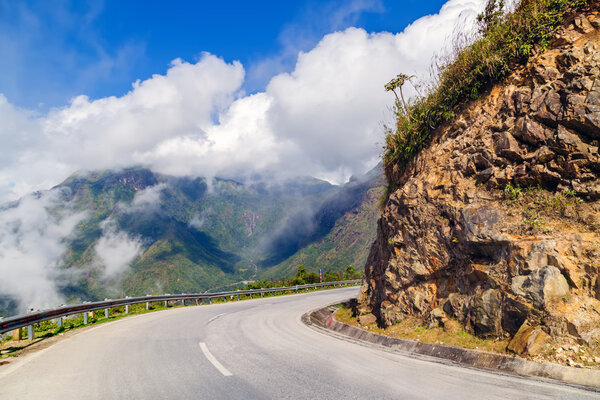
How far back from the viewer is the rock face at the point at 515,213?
683 cm

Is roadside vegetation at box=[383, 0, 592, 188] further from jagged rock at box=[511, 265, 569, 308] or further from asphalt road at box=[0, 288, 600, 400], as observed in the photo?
asphalt road at box=[0, 288, 600, 400]

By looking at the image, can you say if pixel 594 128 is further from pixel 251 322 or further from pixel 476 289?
A: pixel 251 322

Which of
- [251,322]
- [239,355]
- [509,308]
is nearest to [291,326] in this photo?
[251,322]

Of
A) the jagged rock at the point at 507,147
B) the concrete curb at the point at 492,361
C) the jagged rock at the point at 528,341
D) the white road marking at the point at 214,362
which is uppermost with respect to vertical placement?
the jagged rock at the point at 507,147

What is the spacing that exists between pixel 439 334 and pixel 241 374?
517cm

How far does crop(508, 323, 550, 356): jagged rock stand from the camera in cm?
626

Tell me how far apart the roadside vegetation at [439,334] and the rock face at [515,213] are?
25 cm

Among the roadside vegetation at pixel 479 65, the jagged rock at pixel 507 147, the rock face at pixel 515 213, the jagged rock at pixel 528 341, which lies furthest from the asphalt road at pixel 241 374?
the roadside vegetation at pixel 479 65

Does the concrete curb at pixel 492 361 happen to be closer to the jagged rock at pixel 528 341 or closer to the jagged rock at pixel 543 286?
the jagged rock at pixel 528 341

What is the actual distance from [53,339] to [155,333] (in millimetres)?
3135

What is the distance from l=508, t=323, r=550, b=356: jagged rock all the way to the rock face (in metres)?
0.04

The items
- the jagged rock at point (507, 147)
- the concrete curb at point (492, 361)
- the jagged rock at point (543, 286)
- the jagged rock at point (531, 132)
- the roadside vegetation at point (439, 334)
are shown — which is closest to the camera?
the concrete curb at point (492, 361)

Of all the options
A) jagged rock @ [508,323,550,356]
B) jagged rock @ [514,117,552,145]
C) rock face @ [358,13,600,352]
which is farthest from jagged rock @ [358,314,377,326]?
jagged rock @ [514,117,552,145]

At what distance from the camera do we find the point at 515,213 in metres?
8.39
